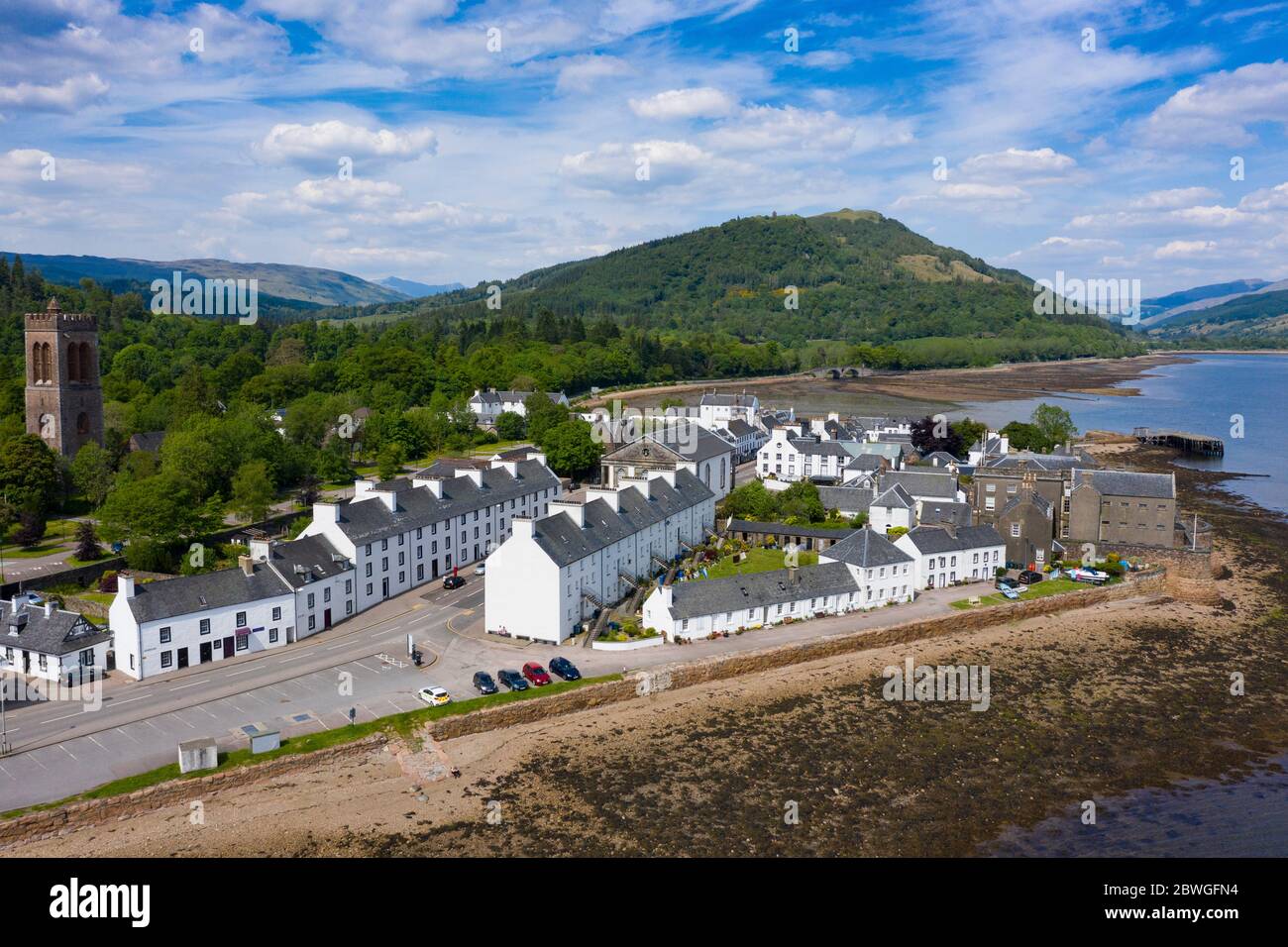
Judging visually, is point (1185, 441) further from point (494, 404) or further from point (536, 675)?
point (536, 675)

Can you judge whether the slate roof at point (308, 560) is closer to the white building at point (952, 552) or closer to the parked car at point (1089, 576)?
the white building at point (952, 552)

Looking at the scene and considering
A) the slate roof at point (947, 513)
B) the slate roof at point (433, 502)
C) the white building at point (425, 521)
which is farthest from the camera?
the slate roof at point (947, 513)

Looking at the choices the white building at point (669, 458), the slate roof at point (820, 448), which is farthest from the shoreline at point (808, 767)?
the slate roof at point (820, 448)

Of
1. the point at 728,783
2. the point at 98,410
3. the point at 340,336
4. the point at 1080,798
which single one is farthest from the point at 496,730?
the point at 340,336

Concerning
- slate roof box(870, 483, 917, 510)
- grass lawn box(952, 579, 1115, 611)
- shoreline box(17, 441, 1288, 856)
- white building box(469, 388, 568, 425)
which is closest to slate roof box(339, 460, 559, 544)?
shoreline box(17, 441, 1288, 856)

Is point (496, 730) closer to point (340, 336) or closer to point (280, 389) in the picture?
point (280, 389)

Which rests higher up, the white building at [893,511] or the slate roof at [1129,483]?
the slate roof at [1129,483]

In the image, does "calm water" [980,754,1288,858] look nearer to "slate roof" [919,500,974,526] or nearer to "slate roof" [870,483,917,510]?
"slate roof" [919,500,974,526]
